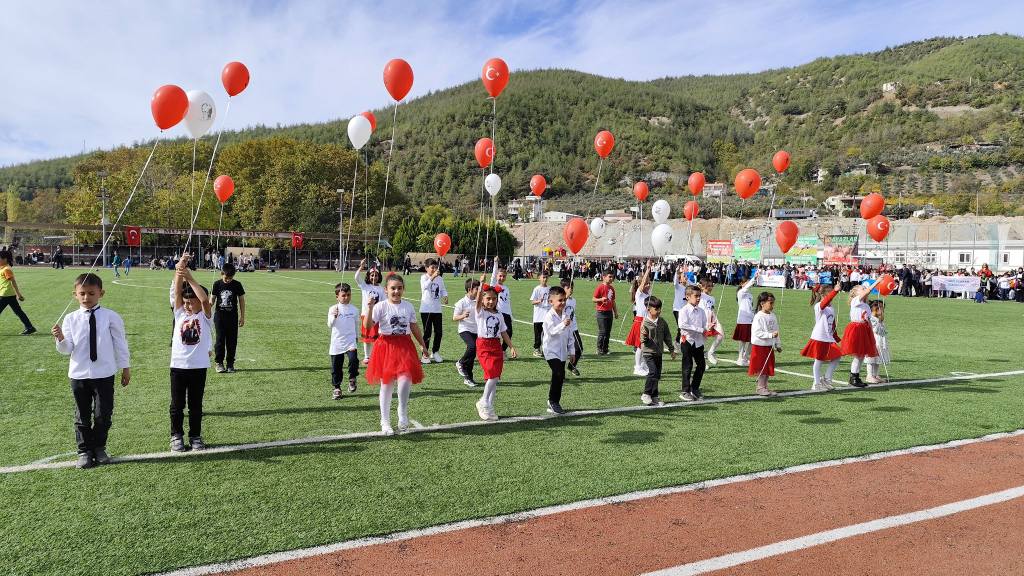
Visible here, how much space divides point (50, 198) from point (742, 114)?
547 feet

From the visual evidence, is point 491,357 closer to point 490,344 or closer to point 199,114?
point 490,344

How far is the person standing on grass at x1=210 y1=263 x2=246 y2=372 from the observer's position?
9.51 m

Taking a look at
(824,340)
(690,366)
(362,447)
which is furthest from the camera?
(824,340)

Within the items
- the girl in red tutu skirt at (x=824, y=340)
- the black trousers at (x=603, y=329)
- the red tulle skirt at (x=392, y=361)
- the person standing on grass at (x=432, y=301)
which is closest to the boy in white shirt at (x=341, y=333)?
the red tulle skirt at (x=392, y=361)

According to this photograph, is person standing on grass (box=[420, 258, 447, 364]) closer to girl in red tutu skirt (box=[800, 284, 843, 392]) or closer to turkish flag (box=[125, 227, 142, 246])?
girl in red tutu skirt (box=[800, 284, 843, 392])

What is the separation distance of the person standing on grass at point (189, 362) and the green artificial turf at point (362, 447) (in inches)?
13.4

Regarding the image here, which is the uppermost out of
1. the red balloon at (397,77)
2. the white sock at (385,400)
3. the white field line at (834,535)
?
the red balloon at (397,77)

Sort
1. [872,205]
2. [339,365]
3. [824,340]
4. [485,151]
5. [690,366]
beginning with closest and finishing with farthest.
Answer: [339,365]
[690,366]
[824,340]
[485,151]
[872,205]

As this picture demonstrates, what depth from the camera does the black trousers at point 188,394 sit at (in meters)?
5.93

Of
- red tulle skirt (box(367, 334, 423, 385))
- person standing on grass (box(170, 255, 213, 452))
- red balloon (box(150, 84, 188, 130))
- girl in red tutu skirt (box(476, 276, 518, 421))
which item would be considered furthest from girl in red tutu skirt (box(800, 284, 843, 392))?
red balloon (box(150, 84, 188, 130))

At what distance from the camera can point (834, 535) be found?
443cm

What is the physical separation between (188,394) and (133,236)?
62.0 m

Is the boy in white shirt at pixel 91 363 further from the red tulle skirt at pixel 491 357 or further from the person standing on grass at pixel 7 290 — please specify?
the person standing on grass at pixel 7 290

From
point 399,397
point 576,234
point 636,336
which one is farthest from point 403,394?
point 576,234
